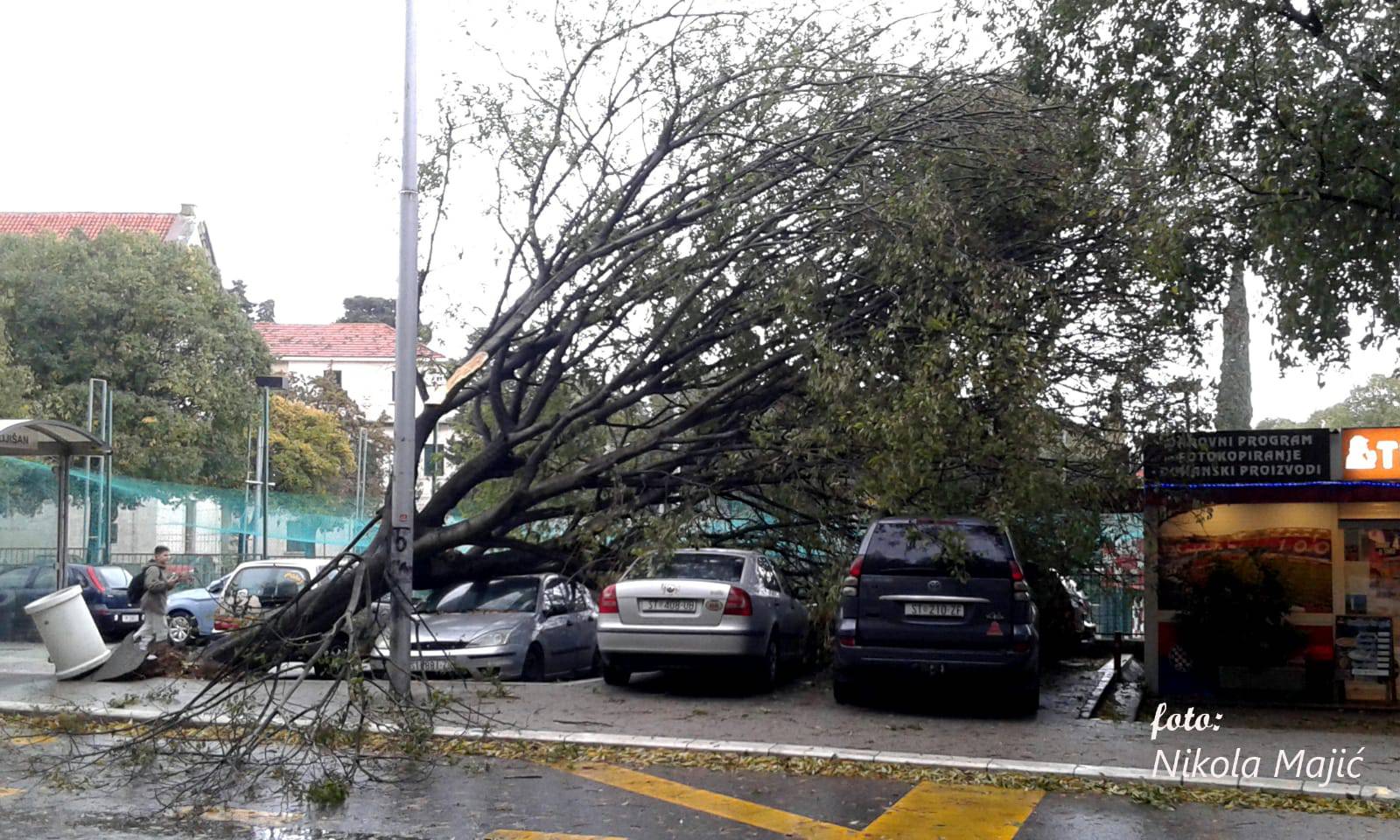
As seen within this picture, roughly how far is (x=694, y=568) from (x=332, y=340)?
50584 mm

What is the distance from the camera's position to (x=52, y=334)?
107 feet

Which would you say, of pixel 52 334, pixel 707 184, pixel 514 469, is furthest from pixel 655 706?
pixel 52 334

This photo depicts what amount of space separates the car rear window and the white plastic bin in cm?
907

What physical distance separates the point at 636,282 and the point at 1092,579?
664cm

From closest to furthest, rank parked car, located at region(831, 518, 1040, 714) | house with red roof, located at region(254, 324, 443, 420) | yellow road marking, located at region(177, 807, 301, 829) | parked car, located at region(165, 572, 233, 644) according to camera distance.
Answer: yellow road marking, located at region(177, 807, 301, 829), parked car, located at region(831, 518, 1040, 714), parked car, located at region(165, 572, 233, 644), house with red roof, located at region(254, 324, 443, 420)

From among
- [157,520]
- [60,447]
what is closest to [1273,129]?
[60,447]

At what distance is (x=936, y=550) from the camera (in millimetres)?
12164

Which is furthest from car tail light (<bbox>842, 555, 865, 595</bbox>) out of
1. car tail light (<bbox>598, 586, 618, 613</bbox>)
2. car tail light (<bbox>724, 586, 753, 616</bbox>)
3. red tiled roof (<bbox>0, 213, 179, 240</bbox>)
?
red tiled roof (<bbox>0, 213, 179, 240</bbox>)

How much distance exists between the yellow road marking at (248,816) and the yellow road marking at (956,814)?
3556mm

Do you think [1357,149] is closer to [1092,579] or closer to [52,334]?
[1092,579]

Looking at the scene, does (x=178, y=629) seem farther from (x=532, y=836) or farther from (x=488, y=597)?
(x=532, y=836)

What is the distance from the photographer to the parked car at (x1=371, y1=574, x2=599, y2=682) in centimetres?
A: 1489

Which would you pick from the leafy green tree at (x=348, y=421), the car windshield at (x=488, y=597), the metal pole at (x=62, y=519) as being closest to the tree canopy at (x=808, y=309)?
the car windshield at (x=488, y=597)

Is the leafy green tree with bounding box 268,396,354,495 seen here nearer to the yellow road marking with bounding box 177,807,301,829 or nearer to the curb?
the curb
